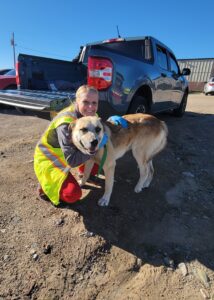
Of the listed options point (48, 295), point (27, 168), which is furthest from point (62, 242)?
point (27, 168)

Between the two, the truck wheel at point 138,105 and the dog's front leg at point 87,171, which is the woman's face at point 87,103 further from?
the truck wheel at point 138,105

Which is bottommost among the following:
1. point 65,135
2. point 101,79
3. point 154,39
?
point 65,135

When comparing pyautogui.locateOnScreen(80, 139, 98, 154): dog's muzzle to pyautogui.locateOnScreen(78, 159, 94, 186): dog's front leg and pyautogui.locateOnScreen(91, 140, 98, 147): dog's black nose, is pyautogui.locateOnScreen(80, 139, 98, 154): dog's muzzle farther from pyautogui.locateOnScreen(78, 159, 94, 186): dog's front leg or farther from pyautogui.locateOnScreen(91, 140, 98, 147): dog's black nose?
pyautogui.locateOnScreen(78, 159, 94, 186): dog's front leg

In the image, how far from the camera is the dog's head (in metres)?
2.47

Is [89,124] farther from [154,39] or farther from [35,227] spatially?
→ [154,39]

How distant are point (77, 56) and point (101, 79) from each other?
128 inches

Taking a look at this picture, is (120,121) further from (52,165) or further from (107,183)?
(52,165)

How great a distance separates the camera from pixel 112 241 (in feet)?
7.81

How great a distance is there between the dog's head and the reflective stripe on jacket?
0.18 metres

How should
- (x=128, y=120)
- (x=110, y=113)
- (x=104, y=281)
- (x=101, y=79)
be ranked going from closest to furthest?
1. (x=104, y=281)
2. (x=128, y=120)
3. (x=101, y=79)
4. (x=110, y=113)

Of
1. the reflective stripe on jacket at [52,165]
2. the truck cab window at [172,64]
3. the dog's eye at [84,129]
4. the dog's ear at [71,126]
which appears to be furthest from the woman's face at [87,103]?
the truck cab window at [172,64]

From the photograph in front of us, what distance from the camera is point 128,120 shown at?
10.9 feet

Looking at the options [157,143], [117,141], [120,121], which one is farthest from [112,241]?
[157,143]

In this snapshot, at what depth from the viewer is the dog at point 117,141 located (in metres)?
2.53
